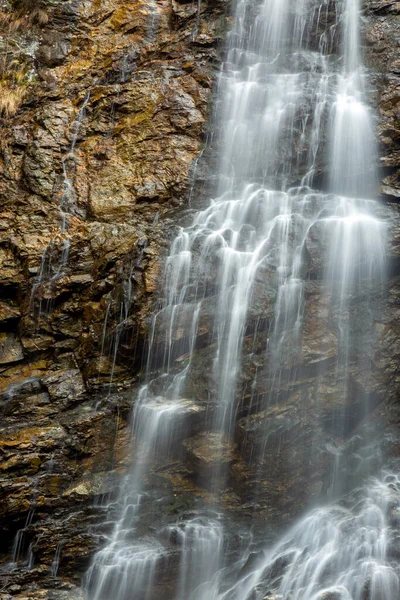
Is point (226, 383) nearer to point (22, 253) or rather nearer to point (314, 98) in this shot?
point (22, 253)

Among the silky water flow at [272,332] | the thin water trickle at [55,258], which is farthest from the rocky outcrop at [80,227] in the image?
the silky water flow at [272,332]

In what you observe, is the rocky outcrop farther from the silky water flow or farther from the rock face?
the silky water flow

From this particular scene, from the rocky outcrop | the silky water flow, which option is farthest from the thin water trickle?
the silky water flow

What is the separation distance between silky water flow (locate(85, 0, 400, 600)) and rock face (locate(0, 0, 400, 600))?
0.22 meters

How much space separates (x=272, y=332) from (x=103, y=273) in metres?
3.80

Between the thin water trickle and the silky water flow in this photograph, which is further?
the thin water trickle

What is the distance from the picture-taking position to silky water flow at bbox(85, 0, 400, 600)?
8891 mm

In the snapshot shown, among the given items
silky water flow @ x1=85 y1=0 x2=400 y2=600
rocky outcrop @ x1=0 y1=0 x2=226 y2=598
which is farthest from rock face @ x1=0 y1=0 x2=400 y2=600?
silky water flow @ x1=85 y1=0 x2=400 y2=600

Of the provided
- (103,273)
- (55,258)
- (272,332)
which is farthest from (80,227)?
(272,332)

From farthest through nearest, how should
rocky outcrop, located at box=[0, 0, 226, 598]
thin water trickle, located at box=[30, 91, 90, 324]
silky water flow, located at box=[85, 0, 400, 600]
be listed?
1. thin water trickle, located at box=[30, 91, 90, 324]
2. rocky outcrop, located at box=[0, 0, 226, 598]
3. silky water flow, located at box=[85, 0, 400, 600]

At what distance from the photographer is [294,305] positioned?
10688mm

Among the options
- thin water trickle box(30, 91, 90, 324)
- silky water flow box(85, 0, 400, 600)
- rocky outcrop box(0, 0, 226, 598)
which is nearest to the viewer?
silky water flow box(85, 0, 400, 600)

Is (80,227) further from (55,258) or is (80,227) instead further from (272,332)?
(272,332)

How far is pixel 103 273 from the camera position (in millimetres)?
11867
